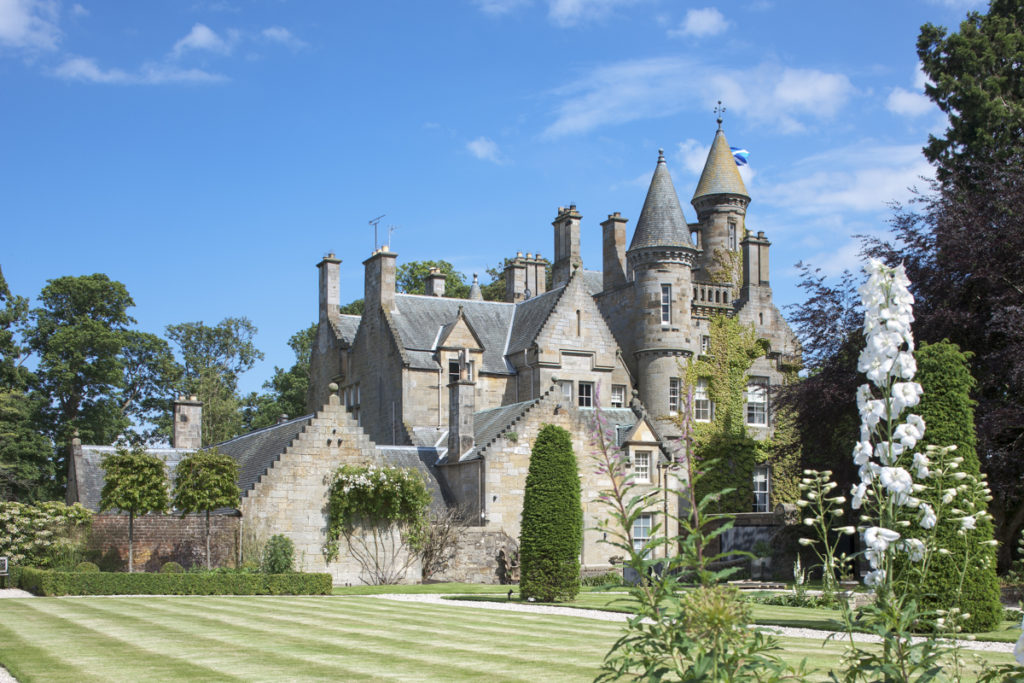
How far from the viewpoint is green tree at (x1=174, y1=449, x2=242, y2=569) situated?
29.7m

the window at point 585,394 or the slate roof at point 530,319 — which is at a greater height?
the slate roof at point 530,319

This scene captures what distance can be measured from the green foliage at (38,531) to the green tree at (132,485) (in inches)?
71.2

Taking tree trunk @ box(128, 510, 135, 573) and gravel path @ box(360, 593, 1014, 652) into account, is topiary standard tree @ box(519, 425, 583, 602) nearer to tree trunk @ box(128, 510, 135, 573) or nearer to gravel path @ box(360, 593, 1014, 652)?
gravel path @ box(360, 593, 1014, 652)

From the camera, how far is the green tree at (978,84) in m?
30.7

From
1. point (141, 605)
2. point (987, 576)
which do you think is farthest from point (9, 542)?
point (987, 576)

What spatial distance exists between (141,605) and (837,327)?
22282mm

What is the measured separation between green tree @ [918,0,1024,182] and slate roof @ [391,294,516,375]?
1999cm

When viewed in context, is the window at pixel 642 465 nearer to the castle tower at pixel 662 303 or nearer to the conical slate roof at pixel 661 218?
the castle tower at pixel 662 303

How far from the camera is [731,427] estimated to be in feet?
147

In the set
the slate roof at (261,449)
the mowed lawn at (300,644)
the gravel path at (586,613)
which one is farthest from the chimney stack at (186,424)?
the mowed lawn at (300,644)

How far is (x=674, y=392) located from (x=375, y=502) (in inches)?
679

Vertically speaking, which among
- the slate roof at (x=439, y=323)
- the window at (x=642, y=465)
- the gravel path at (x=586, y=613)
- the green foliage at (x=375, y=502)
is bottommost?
the gravel path at (x=586, y=613)

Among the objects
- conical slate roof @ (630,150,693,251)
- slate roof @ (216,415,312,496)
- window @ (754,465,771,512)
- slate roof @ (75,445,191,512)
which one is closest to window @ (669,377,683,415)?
window @ (754,465,771,512)

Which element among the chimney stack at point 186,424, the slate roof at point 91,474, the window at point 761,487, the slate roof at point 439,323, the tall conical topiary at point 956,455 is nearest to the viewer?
the tall conical topiary at point 956,455
